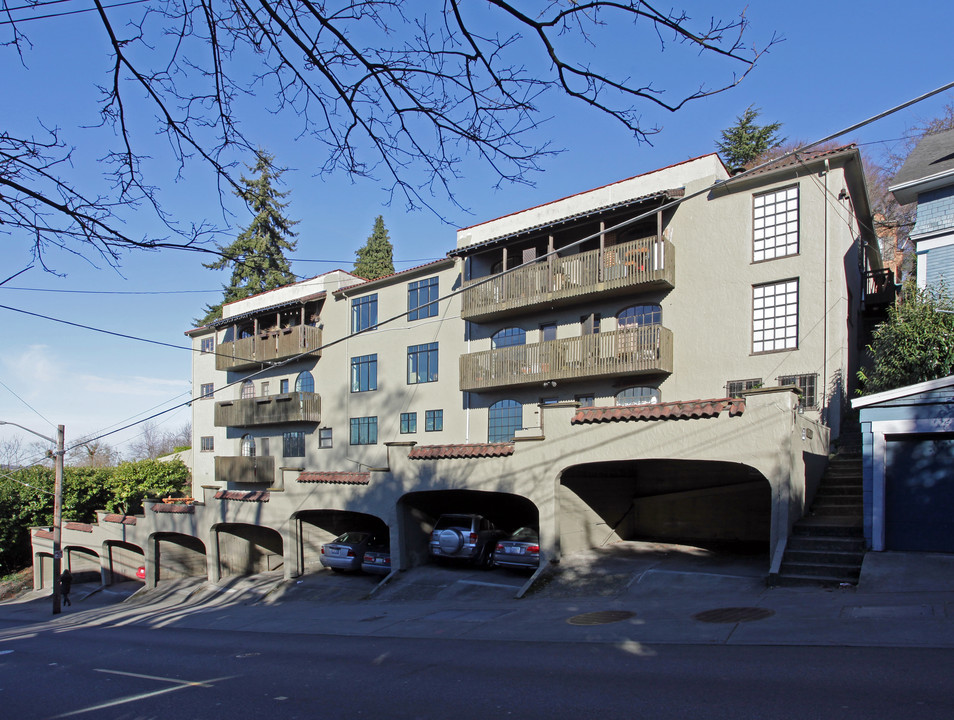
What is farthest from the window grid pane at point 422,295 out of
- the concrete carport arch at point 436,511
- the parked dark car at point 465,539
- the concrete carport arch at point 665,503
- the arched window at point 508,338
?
the concrete carport arch at point 665,503

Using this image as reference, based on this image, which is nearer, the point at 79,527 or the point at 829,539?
the point at 829,539

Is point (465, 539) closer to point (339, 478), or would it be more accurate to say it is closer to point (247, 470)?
point (339, 478)

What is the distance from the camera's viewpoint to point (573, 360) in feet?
72.4

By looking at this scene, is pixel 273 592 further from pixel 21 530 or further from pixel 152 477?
pixel 21 530

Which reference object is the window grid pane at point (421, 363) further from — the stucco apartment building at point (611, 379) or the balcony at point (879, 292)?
the balcony at point (879, 292)

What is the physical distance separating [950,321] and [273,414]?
26.7 metres

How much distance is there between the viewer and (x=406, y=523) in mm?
20766

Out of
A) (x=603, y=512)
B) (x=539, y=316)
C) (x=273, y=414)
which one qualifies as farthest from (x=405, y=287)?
(x=603, y=512)

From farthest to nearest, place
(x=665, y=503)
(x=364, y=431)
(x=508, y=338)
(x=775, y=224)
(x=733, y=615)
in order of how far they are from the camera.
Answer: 1. (x=364, y=431)
2. (x=508, y=338)
3. (x=665, y=503)
4. (x=775, y=224)
5. (x=733, y=615)

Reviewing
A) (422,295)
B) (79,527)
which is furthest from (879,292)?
(79,527)

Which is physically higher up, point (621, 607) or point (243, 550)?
point (621, 607)

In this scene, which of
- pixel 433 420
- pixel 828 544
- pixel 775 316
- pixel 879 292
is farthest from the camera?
pixel 433 420

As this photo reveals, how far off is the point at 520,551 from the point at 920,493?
8975 millimetres

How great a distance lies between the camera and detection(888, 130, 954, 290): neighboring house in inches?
690
